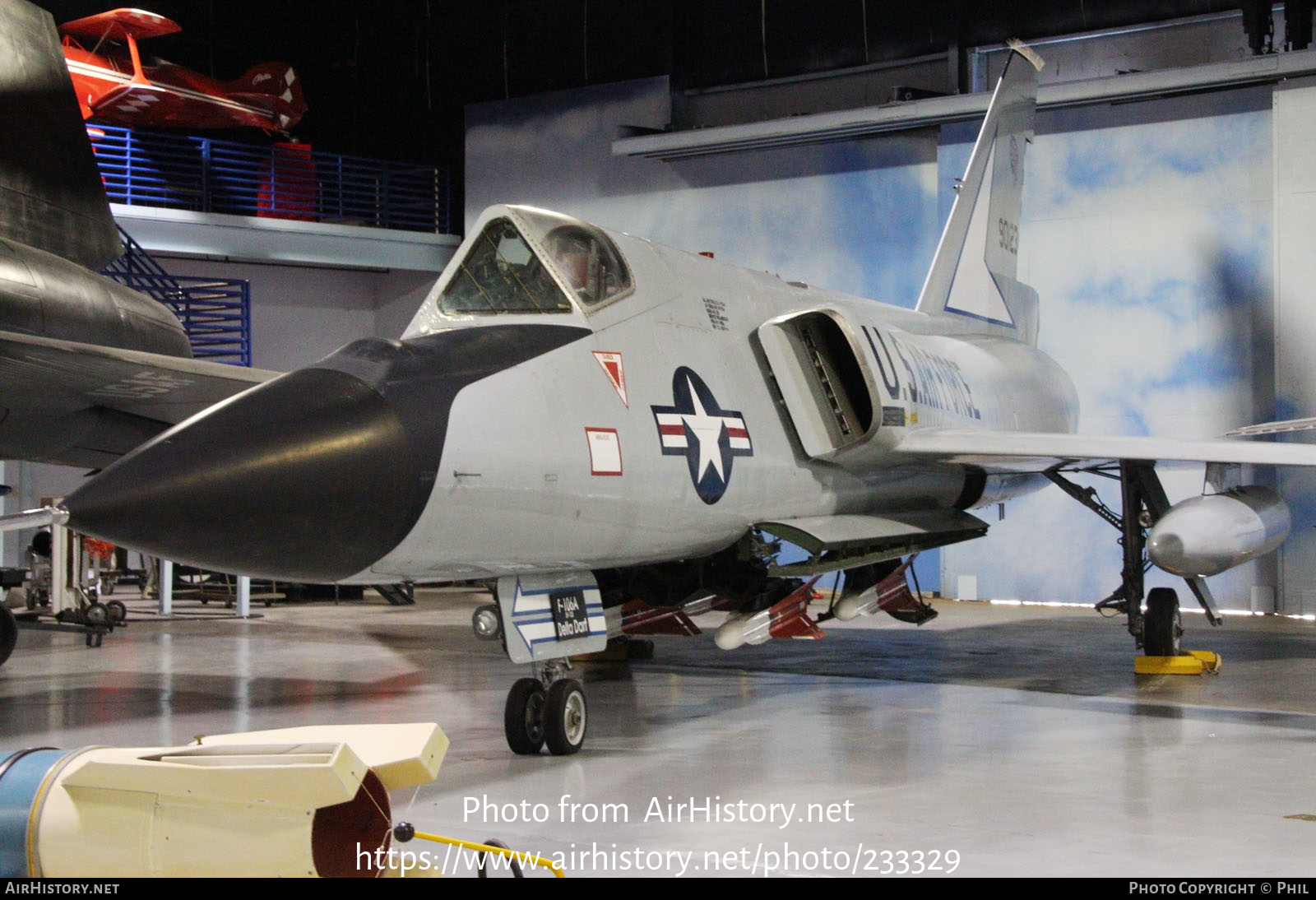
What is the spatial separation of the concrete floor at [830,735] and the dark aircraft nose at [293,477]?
0.97 meters

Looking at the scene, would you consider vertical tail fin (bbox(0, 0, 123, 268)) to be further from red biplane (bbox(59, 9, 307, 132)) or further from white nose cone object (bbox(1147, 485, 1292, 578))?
red biplane (bbox(59, 9, 307, 132))

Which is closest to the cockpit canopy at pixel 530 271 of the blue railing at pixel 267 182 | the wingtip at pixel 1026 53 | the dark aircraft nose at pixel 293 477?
the dark aircraft nose at pixel 293 477

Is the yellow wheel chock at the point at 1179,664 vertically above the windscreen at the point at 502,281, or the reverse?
the windscreen at the point at 502,281

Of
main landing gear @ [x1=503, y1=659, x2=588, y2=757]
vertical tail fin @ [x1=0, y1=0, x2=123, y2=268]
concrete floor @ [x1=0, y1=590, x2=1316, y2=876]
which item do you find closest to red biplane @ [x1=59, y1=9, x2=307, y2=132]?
concrete floor @ [x1=0, y1=590, x2=1316, y2=876]

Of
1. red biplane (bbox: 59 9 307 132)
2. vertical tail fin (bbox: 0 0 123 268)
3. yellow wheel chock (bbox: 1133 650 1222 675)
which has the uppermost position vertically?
red biplane (bbox: 59 9 307 132)

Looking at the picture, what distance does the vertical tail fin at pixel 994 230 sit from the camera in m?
10.8

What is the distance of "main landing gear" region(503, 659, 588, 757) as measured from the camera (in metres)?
5.61

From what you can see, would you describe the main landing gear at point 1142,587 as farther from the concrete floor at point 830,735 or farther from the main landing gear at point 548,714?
the main landing gear at point 548,714

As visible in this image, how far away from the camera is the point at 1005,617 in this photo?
1341 cm

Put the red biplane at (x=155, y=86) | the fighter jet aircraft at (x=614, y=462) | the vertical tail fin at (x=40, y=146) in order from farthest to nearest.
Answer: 1. the red biplane at (x=155, y=86)
2. the vertical tail fin at (x=40, y=146)
3. the fighter jet aircraft at (x=614, y=462)

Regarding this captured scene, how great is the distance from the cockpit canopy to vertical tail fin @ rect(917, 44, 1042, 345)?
506 cm

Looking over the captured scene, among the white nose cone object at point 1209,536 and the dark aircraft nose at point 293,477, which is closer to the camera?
the dark aircraft nose at point 293,477

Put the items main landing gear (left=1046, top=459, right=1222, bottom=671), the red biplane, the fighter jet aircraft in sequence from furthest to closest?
the red biplane → main landing gear (left=1046, top=459, right=1222, bottom=671) → the fighter jet aircraft

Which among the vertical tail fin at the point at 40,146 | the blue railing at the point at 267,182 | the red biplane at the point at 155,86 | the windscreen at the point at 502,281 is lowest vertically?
the windscreen at the point at 502,281
